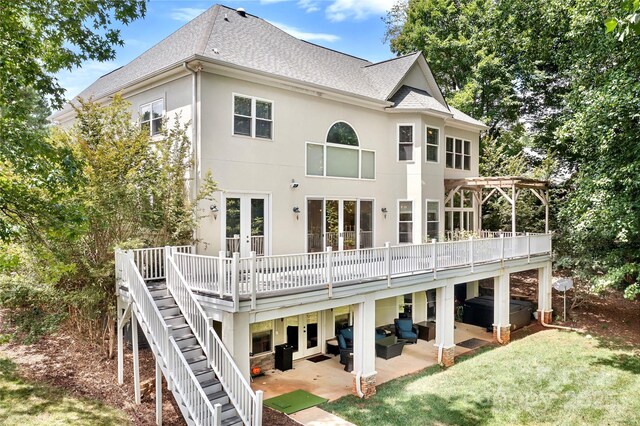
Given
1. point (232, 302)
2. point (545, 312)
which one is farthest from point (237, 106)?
point (545, 312)

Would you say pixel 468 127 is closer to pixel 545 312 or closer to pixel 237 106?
pixel 545 312

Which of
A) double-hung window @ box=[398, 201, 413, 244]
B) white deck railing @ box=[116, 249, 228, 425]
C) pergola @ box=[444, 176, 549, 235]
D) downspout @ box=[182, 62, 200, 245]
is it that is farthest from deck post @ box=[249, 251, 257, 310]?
pergola @ box=[444, 176, 549, 235]

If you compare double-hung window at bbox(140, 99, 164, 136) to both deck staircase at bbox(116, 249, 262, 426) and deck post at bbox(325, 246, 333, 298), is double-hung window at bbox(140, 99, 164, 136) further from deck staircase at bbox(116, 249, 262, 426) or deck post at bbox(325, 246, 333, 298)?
deck post at bbox(325, 246, 333, 298)

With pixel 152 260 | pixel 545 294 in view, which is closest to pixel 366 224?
pixel 152 260

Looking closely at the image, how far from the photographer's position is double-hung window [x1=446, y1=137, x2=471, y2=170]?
2014 cm

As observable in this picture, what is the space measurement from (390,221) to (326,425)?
897 cm

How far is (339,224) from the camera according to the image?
1561 centimetres

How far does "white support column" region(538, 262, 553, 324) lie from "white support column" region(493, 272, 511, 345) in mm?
3443

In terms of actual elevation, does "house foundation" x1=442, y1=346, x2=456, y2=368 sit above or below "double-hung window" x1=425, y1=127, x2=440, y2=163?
below

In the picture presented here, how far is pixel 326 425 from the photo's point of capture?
10.1 meters

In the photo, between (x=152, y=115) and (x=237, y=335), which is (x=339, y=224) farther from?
(x=152, y=115)

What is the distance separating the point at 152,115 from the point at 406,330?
40.1 feet

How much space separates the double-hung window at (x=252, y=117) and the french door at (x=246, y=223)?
6.33 ft

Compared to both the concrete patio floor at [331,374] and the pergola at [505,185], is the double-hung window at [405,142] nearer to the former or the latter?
the pergola at [505,185]
